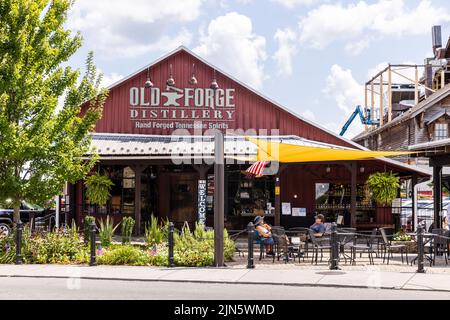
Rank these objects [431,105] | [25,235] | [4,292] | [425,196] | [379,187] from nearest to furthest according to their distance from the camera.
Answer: [4,292] → [25,235] → [379,187] → [431,105] → [425,196]

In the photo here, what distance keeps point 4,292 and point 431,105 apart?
2558 centimetres

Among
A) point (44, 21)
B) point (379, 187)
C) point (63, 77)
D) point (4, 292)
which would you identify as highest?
A: point (44, 21)

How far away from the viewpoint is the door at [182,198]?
77.9 feet

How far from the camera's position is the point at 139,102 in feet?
78.6

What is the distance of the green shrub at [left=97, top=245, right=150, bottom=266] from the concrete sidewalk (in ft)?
1.83

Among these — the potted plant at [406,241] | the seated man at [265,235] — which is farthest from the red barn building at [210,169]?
the seated man at [265,235]

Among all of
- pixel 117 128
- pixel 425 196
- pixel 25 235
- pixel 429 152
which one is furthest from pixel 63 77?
pixel 425 196

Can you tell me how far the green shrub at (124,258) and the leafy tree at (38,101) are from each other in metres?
2.76

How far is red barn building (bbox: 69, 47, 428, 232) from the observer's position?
23.3 m

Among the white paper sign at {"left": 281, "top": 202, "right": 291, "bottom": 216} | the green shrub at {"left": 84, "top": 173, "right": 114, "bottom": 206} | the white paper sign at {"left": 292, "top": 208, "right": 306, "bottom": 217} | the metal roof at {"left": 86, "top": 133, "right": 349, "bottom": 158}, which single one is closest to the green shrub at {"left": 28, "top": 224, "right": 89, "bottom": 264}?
the metal roof at {"left": 86, "top": 133, "right": 349, "bottom": 158}

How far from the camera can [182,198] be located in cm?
2388

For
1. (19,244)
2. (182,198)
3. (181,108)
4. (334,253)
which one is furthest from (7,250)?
(181,108)

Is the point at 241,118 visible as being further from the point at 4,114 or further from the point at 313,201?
the point at 4,114

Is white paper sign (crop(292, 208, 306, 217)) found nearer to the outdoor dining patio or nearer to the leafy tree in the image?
the outdoor dining patio
